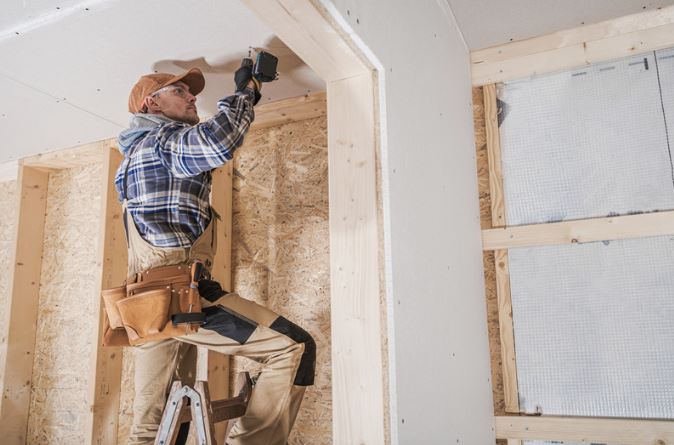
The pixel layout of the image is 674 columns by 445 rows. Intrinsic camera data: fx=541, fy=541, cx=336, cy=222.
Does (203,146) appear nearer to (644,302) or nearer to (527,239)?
(527,239)

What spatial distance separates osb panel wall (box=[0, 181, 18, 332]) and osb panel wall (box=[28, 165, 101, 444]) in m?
0.56

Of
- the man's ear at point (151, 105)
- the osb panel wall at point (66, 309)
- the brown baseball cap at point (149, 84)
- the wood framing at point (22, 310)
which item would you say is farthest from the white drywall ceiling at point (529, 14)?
the wood framing at point (22, 310)

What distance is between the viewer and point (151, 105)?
84.0 inches

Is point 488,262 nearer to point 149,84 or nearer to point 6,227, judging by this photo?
point 149,84

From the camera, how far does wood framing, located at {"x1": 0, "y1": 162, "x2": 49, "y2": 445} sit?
10.9 ft

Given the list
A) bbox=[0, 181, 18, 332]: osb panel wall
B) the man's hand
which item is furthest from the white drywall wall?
bbox=[0, 181, 18, 332]: osb panel wall

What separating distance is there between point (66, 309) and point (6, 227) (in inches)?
42.1

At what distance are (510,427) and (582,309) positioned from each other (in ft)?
1.88

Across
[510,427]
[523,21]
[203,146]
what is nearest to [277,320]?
[203,146]

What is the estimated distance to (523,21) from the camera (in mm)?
2359

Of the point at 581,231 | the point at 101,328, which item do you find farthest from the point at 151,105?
the point at 581,231

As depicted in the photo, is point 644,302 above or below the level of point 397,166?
below

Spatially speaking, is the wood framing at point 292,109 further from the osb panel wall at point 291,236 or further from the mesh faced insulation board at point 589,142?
the mesh faced insulation board at point 589,142

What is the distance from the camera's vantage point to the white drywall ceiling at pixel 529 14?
7.30 ft
